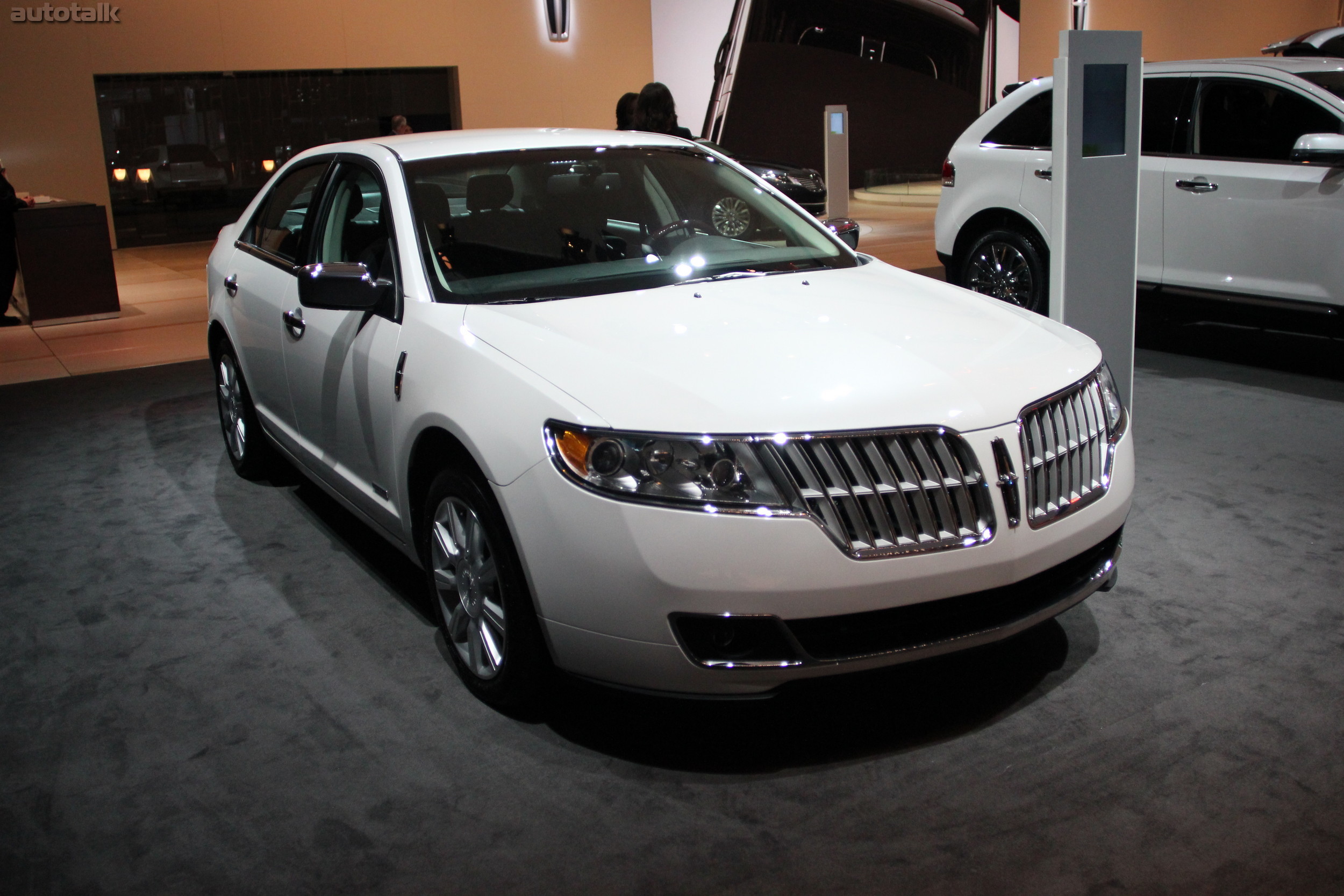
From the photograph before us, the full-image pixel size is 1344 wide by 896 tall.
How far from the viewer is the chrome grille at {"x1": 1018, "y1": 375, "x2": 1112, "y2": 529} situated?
270 cm

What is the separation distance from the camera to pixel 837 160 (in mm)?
14172

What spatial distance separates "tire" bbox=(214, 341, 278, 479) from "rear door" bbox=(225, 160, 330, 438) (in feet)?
0.58

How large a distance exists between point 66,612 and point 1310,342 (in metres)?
6.69

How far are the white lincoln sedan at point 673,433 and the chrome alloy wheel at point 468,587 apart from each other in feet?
0.04

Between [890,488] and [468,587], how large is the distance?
3.74 ft

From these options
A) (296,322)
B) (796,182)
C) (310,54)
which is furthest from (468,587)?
(310,54)

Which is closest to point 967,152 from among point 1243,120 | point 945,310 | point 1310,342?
point 1243,120

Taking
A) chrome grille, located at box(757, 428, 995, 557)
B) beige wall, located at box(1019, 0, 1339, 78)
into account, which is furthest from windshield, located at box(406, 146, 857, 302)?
beige wall, located at box(1019, 0, 1339, 78)

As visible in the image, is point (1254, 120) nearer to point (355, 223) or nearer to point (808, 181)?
point (355, 223)

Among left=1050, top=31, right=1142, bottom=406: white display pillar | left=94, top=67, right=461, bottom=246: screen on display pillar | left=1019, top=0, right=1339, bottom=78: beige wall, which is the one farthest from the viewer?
left=1019, top=0, right=1339, bottom=78: beige wall

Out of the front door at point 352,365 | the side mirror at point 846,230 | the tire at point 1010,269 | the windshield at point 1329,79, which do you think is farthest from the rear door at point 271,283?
the windshield at point 1329,79

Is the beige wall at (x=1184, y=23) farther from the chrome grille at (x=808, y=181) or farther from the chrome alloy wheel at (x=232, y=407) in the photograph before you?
the chrome alloy wheel at (x=232, y=407)

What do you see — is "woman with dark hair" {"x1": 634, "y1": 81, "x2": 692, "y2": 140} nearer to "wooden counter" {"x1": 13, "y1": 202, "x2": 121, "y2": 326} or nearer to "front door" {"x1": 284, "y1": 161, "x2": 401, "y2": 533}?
"wooden counter" {"x1": 13, "y1": 202, "x2": 121, "y2": 326}

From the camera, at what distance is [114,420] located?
649 cm
